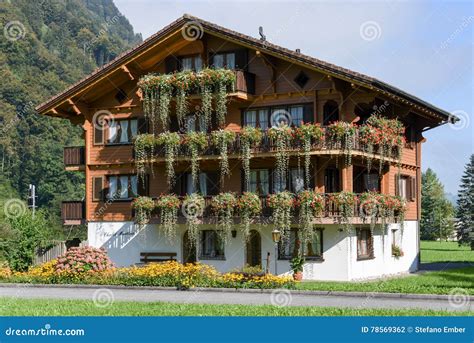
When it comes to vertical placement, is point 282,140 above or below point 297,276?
above

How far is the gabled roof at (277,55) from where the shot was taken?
107ft

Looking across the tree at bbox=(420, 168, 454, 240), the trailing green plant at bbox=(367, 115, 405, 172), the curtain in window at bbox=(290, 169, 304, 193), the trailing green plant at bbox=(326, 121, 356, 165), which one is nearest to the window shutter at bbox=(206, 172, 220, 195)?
the curtain in window at bbox=(290, 169, 304, 193)

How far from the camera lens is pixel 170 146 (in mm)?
35594

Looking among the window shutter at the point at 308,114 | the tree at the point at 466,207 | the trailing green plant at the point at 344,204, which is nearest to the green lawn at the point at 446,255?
the tree at the point at 466,207

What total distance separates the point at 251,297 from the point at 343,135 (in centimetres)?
1002

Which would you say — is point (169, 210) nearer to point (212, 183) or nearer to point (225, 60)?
point (212, 183)

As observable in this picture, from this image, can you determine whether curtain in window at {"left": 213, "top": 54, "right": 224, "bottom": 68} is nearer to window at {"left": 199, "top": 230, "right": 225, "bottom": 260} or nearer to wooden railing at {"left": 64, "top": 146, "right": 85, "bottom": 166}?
window at {"left": 199, "top": 230, "right": 225, "bottom": 260}

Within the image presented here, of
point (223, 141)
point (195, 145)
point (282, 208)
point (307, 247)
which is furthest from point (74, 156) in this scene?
point (307, 247)

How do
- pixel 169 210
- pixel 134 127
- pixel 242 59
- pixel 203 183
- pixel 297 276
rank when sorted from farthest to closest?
pixel 134 127
pixel 203 183
pixel 242 59
pixel 169 210
pixel 297 276

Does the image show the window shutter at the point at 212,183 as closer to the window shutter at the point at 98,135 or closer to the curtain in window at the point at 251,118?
the curtain in window at the point at 251,118

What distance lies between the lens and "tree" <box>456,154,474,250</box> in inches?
3000

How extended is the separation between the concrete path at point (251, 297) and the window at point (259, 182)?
9.22 meters

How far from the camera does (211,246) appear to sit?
1437 inches
